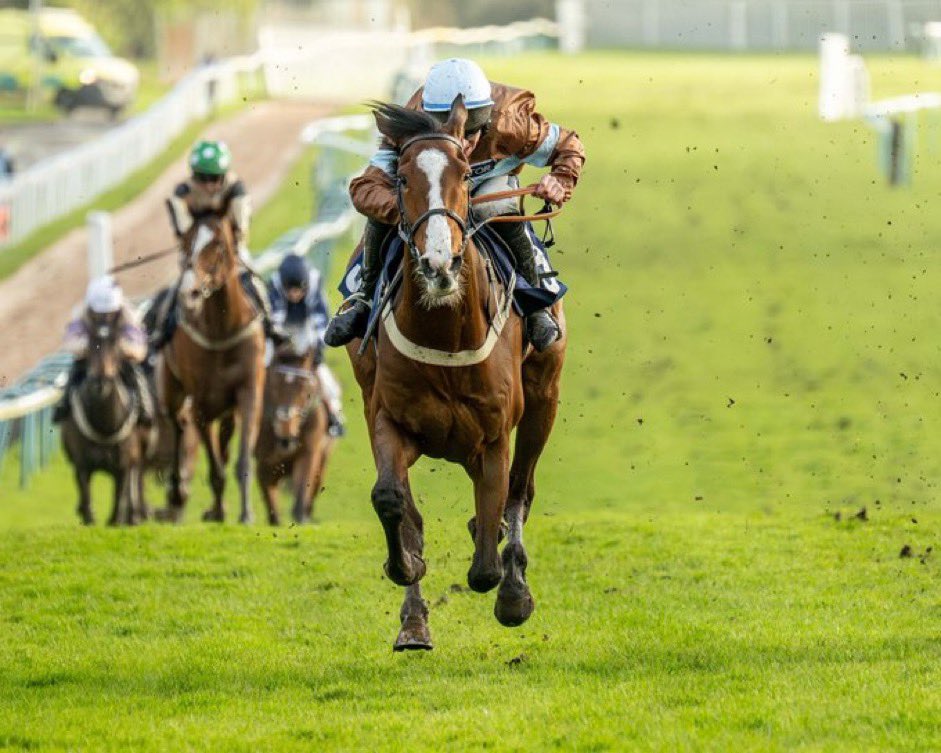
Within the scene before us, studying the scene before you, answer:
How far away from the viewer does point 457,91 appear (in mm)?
7418

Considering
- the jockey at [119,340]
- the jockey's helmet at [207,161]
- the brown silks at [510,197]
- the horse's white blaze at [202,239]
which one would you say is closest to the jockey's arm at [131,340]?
the jockey at [119,340]

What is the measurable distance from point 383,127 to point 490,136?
875mm

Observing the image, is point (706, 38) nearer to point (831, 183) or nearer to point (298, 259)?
point (831, 183)

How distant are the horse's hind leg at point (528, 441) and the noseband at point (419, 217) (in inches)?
60.8

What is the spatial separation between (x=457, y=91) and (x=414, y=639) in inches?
86.4

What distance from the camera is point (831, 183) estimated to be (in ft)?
107

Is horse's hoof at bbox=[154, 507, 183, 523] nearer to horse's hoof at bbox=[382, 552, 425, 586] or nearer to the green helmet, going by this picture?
the green helmet

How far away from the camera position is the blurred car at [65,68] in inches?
1684

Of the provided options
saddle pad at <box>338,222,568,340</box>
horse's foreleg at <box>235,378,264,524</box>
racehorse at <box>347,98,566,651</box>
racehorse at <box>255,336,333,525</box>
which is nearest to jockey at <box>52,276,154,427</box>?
racehorse at <box>255,336,333,525</box>

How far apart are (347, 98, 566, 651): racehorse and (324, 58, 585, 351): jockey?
154 mm

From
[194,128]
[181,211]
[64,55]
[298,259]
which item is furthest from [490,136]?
[64,55]

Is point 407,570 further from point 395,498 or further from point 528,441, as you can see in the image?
point 528,441

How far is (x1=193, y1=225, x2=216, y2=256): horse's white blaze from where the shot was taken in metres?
13.2

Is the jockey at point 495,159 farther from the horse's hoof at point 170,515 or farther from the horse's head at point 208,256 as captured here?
the horse's hoof at point 170,515
